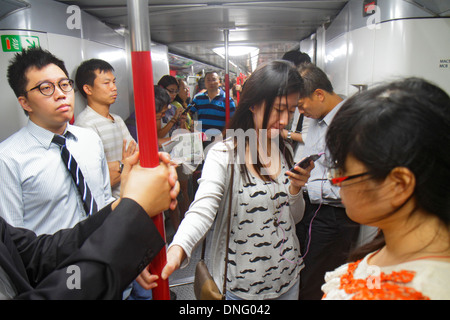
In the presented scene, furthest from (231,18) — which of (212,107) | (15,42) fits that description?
(15,42)

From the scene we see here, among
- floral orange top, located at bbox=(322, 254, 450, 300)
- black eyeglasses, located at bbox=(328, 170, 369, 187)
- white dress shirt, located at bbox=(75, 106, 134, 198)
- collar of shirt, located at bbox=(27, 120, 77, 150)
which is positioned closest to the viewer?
floral orange top, located at bbox=(322, 254, 450, 300)

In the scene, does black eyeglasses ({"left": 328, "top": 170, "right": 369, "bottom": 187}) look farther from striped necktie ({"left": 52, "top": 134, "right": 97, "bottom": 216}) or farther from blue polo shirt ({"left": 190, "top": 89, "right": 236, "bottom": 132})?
blue polo shirt ({"left": 190, "top": 89, "right": 236, "bottom": 132})

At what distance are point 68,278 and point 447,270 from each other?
847 millimetres

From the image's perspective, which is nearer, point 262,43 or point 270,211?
point 270,211

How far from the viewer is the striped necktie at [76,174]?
1625 millimetres

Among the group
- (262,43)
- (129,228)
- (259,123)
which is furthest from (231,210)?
(262,43)

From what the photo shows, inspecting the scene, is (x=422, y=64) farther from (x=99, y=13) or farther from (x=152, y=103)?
(x=99, y=13)

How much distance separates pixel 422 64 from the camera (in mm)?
2314

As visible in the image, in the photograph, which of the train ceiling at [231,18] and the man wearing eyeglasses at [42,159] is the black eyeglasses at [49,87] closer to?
the man wearing eyeglasses at [42,159]

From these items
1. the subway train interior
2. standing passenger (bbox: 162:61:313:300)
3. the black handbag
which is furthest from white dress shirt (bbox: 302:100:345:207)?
the black handbag

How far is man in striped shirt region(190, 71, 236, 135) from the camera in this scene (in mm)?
4344

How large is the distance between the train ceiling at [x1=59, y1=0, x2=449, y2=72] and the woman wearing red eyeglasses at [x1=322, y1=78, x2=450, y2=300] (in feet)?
6.79

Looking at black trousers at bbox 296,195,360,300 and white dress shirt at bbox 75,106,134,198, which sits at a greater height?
white dress shirt at bbox 75,106,134,198

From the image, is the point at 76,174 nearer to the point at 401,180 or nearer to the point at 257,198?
the point at 257,198
